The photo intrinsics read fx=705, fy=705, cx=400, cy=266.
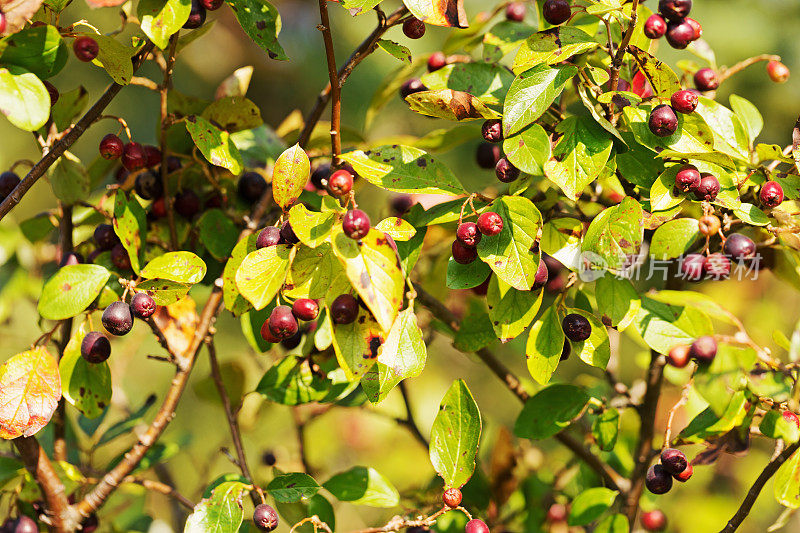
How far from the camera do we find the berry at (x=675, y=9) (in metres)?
0.72

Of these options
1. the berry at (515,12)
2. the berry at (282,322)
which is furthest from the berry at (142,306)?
the berry at (515,12)

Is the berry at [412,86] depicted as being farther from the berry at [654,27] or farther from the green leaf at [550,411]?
the green leaf at [550,411]

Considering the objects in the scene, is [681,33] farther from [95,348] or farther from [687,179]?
[95,348]

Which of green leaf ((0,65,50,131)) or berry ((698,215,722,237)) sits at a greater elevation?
green leaf ((0,65,50,131))

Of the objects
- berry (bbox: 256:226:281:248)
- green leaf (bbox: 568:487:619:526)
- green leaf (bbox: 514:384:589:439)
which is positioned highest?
berry (bbox: 256:226:281:248)

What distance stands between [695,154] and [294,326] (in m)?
0.40

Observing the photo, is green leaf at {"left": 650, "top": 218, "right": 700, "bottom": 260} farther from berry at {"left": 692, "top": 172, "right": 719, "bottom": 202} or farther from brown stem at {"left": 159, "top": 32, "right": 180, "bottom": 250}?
brown stem at {"left": 159, "top": 32, "right": 180, "bottom": 250}

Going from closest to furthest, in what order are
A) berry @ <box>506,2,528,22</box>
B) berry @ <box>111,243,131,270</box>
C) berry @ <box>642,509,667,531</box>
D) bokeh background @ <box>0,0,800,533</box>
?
berry @ <box>111,243,131,270</box>, berry @ <box>506,2,528,22</box>, berry @ <box>642,509,667,531</box>, bokeh background @ <box>0,0,800,533</box>

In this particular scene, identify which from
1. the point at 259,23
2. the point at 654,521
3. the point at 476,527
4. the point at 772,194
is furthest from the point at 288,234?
the point at 654,521

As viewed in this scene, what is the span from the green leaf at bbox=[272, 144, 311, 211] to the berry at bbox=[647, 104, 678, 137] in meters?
0.31

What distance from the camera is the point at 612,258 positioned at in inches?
24.6

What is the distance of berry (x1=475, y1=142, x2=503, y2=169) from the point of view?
0.86 m

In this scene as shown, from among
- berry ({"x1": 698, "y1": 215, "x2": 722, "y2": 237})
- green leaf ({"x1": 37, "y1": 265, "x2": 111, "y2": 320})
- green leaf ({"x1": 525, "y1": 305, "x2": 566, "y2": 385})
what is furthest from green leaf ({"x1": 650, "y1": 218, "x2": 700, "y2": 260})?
green leaf ({"x1": 37, "y1": 265, "x2": 111, "y2": 320})


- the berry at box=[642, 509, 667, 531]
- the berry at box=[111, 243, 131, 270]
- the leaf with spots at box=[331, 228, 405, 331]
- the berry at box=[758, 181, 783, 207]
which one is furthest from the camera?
the berry at box=[642, 509, 667, 531]
